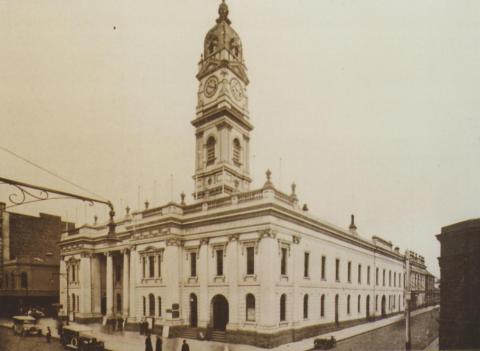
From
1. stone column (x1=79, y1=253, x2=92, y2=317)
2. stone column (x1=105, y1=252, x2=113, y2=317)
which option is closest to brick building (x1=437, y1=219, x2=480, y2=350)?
stone column (x1=105, y1=252, x2=113, y2=317)

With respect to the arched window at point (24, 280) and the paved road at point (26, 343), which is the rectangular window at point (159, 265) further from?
the arched window at point (24, 280)

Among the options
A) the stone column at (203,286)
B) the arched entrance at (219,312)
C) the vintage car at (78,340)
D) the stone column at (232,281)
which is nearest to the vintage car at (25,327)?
the vintage car at (78,340)

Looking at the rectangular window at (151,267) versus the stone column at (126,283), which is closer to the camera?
the rectangular window at (151,267)

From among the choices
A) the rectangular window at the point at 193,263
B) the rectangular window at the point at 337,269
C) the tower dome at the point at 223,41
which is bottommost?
the rectangular window at the point at 337,269

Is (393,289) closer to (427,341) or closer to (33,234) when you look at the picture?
(427,341)

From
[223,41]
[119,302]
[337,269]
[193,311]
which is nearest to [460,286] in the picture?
[337,269]

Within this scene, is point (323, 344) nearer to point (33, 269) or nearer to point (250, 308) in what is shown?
point (250, 308)

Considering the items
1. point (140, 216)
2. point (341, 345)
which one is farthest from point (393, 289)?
point (140, 216)

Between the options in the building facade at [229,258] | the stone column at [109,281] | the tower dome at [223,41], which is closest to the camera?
the building facade at [229,258]
